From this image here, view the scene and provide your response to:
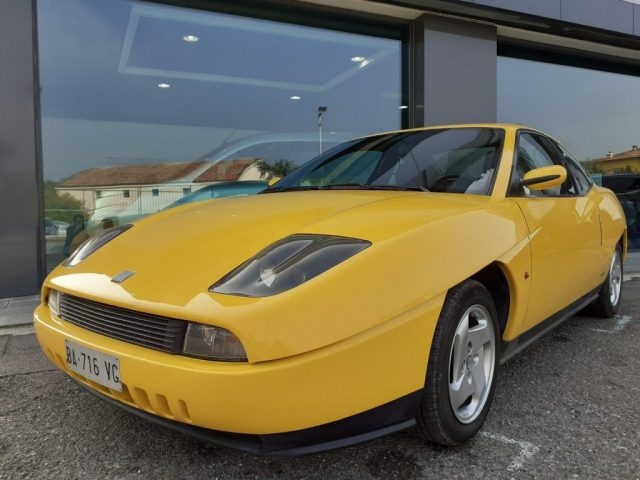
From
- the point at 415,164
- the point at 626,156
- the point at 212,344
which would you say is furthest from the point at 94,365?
the point at 626,156

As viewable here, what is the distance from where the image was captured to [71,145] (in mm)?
5723

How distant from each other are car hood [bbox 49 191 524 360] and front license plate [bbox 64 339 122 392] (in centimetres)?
18

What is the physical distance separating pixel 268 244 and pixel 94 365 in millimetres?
720

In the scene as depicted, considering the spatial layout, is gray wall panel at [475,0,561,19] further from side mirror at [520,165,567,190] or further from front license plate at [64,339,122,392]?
front license plate at [64,339,122,392]

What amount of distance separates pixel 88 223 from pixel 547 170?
5166mm

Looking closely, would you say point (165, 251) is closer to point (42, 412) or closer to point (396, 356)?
point (396, 356)

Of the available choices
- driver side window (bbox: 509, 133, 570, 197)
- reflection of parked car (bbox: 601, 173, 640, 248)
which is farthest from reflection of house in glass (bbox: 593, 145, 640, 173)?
driver side window (bbox: 509, 133, 570, 197)

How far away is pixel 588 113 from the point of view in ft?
29.5

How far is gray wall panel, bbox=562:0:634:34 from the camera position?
7090 mm

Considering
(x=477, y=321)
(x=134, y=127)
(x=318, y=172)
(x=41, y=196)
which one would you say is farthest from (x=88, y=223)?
(x=477, y=321)

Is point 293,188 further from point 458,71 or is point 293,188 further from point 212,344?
point 458,71

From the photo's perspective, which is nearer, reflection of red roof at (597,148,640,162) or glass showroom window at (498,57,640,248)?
glass showroom window at (498,57,640,248)

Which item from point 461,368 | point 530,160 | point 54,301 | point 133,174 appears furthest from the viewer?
point 133,174

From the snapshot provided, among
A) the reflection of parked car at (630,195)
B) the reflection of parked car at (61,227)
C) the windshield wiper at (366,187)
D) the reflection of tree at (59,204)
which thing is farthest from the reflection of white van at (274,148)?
the reflection of parked car at (630,195)
